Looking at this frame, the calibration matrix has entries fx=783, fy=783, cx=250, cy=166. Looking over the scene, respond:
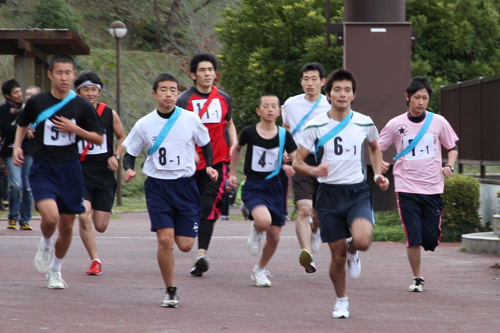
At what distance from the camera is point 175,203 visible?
6.68 m

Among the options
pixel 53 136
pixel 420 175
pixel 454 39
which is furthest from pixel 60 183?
pixel 454 39

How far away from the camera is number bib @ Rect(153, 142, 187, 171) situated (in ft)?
22.2

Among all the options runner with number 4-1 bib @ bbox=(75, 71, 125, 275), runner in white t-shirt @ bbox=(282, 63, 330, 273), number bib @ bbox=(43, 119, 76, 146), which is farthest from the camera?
runner in white t-shirt @ bbox=(282, 63, 330, 273)

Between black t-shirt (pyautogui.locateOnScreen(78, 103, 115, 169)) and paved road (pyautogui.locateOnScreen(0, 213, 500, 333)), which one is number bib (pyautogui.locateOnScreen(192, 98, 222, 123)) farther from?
paved road (pyautogui.locateOnScreen(0, 213, 500, 333))

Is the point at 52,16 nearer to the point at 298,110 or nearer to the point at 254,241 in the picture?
the point at 298,110

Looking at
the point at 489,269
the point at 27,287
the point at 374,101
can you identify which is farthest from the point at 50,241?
the point at 374,101

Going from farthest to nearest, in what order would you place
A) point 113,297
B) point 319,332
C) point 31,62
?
1. point 31,62
2. point 113,297
3. point 319,332

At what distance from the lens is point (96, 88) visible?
342 inches

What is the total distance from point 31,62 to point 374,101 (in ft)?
24.8

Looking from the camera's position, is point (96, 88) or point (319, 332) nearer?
point (319, 332)

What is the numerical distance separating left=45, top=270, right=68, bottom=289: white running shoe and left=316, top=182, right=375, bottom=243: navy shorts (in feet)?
8.58

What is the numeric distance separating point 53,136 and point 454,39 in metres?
17.0

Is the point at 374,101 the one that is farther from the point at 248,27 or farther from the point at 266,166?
the point at 248,27

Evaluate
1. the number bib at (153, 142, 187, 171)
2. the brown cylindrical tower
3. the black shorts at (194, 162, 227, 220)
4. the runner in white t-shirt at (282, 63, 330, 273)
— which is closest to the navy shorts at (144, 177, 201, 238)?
the number bib at (153, 142, 187, 171)
